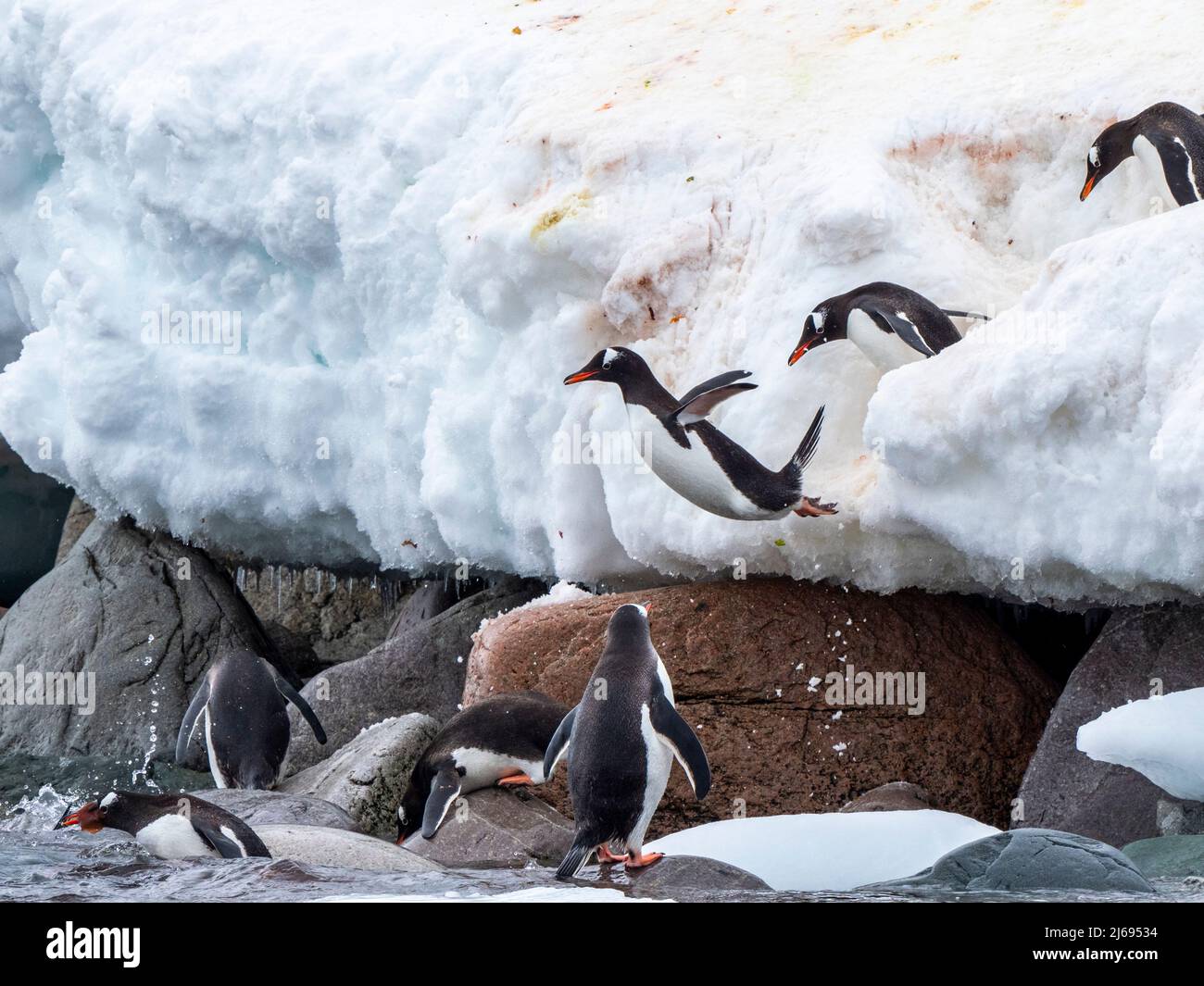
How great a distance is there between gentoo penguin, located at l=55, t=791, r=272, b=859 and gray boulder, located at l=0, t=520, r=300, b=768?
11.9ft

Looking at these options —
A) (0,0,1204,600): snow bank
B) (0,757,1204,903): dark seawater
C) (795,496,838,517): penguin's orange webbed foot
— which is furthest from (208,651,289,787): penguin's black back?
(795,496,838,517): penguin's orange webbed foot

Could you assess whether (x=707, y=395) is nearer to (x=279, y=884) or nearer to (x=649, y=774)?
(x=649, y=774)

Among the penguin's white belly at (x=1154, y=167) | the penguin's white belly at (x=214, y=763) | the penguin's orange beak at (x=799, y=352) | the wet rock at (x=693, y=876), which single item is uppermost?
the penguin's white belly at (x=1154, y=167)

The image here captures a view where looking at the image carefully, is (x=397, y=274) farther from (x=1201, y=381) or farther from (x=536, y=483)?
(x=1201, y=381)

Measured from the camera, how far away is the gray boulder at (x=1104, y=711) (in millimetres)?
5086

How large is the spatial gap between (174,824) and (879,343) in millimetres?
3028

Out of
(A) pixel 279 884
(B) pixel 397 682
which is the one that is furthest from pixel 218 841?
(B) pixel 397 682

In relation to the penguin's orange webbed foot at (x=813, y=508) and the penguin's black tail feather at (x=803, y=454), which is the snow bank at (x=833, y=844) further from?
the penguin's black tail feather at (x=803, y=454)

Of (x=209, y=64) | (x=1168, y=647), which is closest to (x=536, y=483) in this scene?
Result: (x=1168, y=647)

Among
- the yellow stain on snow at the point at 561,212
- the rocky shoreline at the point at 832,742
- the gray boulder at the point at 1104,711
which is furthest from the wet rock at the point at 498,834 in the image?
the yellow stain on snow at the point at 561,212

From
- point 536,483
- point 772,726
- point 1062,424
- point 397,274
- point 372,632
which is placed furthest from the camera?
point 372,632

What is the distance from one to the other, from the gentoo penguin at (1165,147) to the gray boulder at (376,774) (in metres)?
3.72

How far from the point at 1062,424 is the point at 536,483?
9.56ft

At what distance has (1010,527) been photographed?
16.8ft
